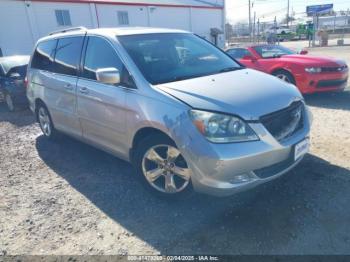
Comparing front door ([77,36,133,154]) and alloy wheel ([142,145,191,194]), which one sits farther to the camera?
front door ([77,36,133,154])

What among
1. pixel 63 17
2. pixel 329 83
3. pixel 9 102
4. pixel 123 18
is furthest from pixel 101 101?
pixel 123 18

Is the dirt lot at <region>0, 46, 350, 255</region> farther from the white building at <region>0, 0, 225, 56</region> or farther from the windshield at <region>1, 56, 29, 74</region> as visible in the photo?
the white building at <region>0, 0, 225, 56</region>

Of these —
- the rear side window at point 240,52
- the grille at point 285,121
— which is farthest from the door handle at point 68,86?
the rear side window at point 240,52

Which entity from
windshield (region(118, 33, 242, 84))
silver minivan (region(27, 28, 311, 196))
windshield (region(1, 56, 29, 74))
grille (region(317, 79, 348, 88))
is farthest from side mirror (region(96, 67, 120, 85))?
windshield (region(1, 56, 29, 74))

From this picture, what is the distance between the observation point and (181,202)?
3359 millimetres

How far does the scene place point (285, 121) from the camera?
3113mm

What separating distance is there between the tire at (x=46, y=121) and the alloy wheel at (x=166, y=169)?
8.72 ft

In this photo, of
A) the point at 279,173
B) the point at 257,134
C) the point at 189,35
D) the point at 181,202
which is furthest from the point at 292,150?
the point at 189,35

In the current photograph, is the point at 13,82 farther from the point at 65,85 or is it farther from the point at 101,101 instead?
the point at 101,101

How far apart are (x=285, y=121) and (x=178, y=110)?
1.10 meters

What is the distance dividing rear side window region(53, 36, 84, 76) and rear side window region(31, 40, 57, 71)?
0.21 m

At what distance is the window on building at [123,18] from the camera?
899 inches

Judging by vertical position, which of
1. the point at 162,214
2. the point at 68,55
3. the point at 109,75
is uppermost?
the point at 68,55

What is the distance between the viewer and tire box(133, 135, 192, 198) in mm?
3094
